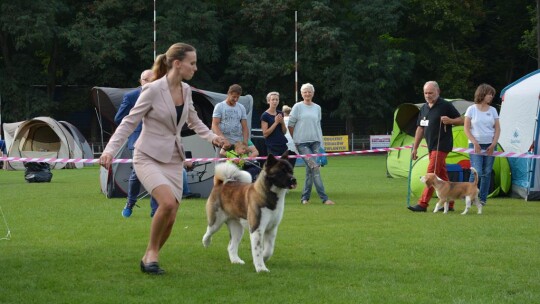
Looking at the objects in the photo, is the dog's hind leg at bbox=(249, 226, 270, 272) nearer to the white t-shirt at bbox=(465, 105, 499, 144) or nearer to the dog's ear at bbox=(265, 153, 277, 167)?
the dog's ear at bbox=(265, 153, 277, 167)

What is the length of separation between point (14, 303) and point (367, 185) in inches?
494

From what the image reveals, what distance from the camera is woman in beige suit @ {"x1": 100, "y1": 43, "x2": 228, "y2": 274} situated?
6.41 m

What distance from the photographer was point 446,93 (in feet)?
144

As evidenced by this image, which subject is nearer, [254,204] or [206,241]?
[254,204]

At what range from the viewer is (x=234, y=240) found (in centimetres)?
724

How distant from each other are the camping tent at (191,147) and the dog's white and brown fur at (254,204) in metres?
6.83

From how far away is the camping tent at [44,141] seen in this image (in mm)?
27453

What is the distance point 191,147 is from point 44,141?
15.4 meters

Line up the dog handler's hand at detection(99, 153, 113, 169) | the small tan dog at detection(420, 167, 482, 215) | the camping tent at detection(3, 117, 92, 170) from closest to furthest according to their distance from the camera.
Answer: the dog handler's hand at detection(99, 153, 113, 169)
the small tan dog at detection(420, 167, 482, 215)
the camping tent at detection(3, 117, 92, 170)

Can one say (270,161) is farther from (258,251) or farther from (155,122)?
(155,122)

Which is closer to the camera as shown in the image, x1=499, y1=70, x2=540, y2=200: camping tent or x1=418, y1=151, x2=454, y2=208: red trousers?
x1=418, y1=151, x2=454, y2=208: red trousers

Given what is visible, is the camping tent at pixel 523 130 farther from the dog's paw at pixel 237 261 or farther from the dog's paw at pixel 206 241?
the dog's paw at pixel 237 261

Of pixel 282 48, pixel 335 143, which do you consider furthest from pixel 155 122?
pixel 282 48

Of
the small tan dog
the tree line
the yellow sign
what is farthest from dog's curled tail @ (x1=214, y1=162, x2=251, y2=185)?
the tree line
